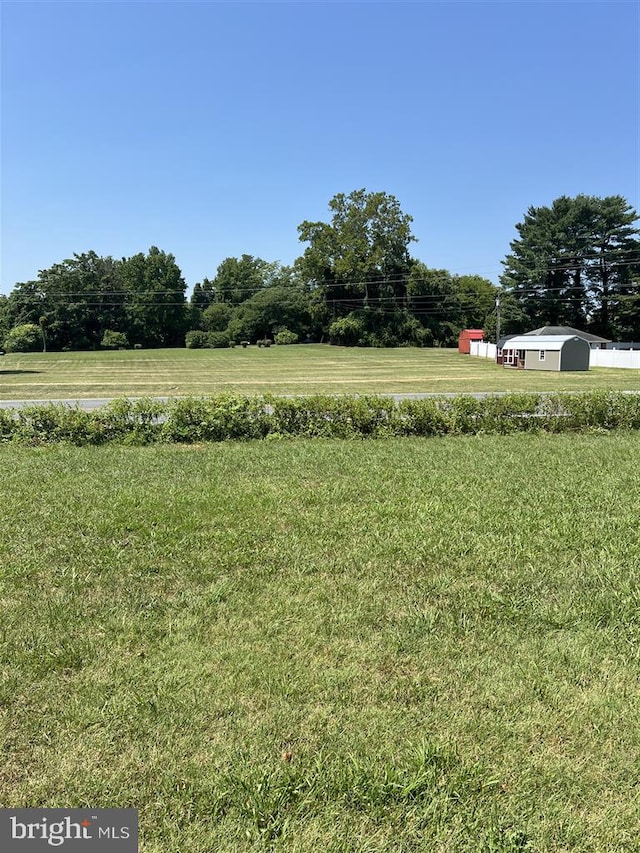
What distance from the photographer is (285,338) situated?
55.8 meters

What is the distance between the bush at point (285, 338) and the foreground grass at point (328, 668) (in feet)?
170

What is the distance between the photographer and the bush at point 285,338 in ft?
183

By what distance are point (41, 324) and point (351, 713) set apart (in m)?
56.4

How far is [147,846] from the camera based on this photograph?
1.58 m

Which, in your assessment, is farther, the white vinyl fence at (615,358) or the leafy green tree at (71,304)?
the leafy green tree at (71,304)

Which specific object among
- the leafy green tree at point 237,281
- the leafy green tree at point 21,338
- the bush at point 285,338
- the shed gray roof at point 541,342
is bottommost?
the shed gray roof at point 541,342

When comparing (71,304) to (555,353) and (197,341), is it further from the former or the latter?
(555,353)

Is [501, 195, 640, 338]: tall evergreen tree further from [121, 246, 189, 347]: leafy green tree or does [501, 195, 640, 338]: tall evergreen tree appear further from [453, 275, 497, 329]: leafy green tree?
[121, 246, 189, 347]: leafy green tree

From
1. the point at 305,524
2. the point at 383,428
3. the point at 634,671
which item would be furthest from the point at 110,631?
the point at 383,428

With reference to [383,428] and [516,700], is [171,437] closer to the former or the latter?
[383,428]

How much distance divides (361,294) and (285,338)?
10032mm

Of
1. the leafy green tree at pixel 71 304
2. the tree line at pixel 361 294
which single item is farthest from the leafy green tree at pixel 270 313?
the leafy green tree at pixel 71 304

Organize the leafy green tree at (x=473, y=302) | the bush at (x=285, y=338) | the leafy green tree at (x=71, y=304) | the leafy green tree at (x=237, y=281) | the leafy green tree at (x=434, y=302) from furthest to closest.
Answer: the leafy green tree at (x=237, y=281) → the leafy green tree at (x=473, y=302) → the leafy green tree at (x=434, y=302) → the bush at (x=285, y=338) → the leafy green tree at (x=71, y=304)

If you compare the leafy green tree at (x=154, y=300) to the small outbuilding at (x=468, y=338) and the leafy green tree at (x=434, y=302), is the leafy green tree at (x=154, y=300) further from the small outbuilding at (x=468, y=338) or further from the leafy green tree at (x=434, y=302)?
the small outbuilding at (x=468, y=338)
